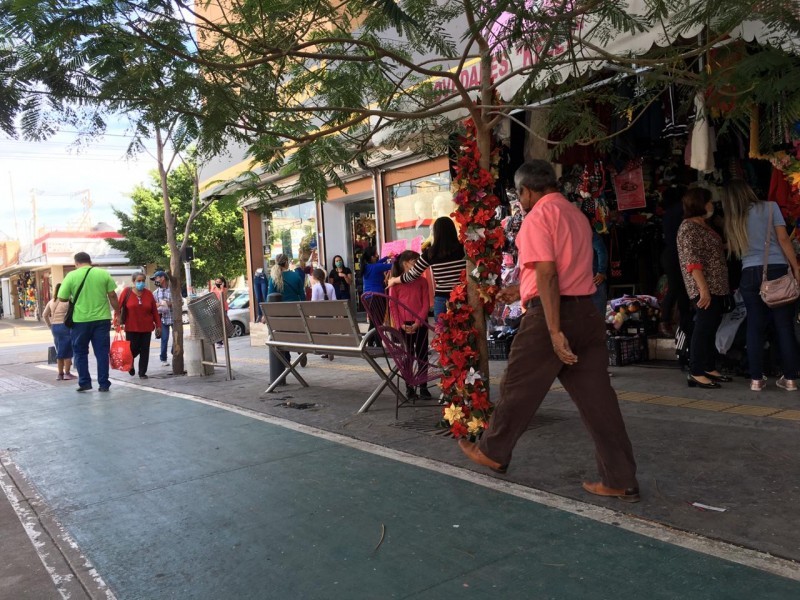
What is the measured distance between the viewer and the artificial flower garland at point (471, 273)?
4.95 meters

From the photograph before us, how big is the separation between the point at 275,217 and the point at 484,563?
14491 millimetres

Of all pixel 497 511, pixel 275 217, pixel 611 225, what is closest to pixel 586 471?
pixel 497 511

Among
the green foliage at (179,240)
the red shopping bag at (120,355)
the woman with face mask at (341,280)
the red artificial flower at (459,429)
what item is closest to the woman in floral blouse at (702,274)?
the red artificial flower at (459,429)

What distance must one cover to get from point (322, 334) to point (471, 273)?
237 cm

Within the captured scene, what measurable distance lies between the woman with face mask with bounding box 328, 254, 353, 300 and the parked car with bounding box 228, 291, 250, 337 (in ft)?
25.8

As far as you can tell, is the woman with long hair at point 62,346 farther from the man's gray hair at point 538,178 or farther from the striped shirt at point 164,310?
the man's gray hair at point 538,178

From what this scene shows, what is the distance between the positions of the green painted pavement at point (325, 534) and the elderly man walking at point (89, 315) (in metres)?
3.82

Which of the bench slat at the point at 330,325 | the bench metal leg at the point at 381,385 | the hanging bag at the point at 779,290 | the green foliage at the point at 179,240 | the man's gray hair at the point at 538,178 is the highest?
the green foliage at the point at 179,240

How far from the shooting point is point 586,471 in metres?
4.23

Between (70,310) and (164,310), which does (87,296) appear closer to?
(70,310)

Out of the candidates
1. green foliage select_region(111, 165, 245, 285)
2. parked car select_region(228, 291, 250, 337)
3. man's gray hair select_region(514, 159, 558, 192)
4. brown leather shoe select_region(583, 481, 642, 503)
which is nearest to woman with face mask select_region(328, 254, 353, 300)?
parked car select_region(228, 291, 250, 337)

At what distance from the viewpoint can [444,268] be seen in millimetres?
6223

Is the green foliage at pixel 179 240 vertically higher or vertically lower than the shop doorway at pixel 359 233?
higher

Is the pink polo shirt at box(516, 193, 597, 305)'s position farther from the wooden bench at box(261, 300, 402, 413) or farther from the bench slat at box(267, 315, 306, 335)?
the bench slat at box(267, 315, 306, 335)
